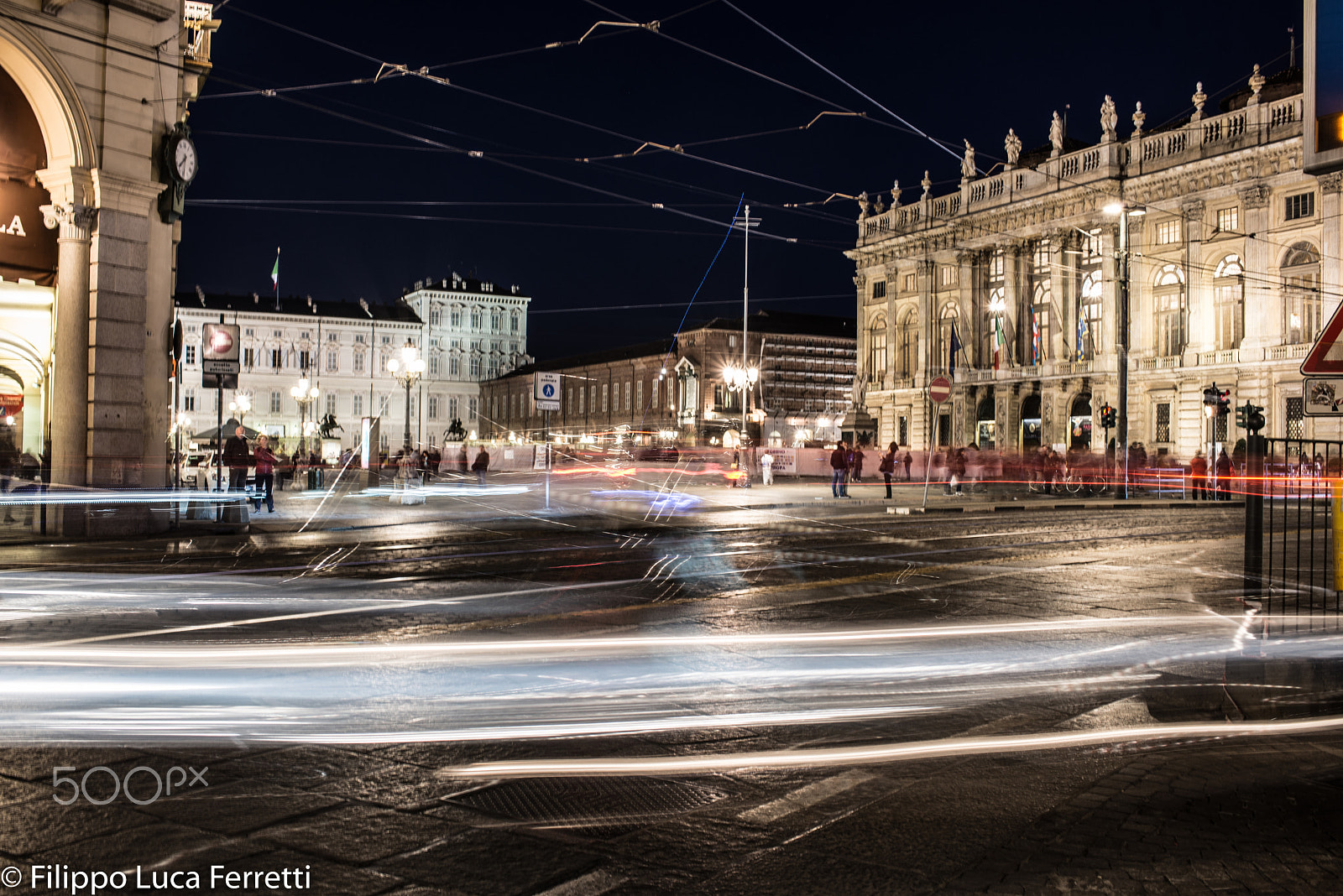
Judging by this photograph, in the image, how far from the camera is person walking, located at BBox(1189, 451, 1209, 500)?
110ft

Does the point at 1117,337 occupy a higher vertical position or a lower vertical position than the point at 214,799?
higher

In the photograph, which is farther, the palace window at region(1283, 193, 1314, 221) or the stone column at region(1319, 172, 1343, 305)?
the palace window at region(1283, 193, 1314, 221)

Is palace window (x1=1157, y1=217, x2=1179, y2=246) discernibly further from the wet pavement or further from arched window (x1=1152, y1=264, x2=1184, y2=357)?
the wet pavement

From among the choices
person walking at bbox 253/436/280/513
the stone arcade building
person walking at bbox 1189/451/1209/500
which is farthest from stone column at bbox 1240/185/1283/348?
the stone arcade building

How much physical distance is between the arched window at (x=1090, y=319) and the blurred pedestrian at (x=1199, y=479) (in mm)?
17085

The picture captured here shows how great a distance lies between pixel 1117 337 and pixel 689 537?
3904 centimetres

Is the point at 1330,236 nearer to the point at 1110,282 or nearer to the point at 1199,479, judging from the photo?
the point at 1110,282

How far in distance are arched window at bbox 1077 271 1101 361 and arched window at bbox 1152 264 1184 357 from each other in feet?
10.3

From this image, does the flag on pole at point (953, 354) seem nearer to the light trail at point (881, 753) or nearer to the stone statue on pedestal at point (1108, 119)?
the stone statue on pedestal at point (1108, 119)

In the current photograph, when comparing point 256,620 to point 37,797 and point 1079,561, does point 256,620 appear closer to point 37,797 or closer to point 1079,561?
point 37,797

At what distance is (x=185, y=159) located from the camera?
18.6 metres

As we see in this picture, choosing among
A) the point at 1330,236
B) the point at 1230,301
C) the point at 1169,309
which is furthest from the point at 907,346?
the point at 1330,236

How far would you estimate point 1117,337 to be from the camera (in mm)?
49688

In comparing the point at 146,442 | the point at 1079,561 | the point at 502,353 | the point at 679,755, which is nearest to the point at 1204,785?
the point at 679,755
